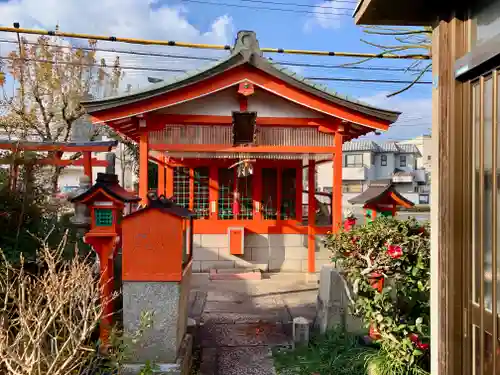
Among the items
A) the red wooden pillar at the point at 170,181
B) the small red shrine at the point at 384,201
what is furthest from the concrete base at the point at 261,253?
the small red shrine at the point at 384,201

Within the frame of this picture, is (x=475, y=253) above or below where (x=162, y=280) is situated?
above

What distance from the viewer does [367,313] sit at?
409 cm

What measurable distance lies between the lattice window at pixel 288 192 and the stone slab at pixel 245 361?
4.99 metres

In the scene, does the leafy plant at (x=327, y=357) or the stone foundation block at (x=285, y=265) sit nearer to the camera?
the leafy plant at (x=327, y=357)

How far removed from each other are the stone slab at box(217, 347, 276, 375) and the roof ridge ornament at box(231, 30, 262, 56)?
4.94 m

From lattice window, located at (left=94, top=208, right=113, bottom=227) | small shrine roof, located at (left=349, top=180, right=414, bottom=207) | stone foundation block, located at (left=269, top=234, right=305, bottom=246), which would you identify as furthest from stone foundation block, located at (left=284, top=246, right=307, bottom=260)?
lattice window, located at (left=94, top=208, right=113, bottom=227)

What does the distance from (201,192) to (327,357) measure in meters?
6.04

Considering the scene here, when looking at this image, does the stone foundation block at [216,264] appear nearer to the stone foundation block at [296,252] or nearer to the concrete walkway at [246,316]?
the concrete walkway at [246,316]

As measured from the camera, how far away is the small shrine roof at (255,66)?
6.41m

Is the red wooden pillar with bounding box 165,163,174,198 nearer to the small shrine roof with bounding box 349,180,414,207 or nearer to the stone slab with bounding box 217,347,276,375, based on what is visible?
the small shrine roof with bounding box 349,180,414,207

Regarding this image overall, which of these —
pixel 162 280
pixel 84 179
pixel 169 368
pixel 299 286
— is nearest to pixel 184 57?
pixel 84 179

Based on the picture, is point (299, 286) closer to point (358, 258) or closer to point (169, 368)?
point (358, 258)

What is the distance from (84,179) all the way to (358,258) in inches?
193

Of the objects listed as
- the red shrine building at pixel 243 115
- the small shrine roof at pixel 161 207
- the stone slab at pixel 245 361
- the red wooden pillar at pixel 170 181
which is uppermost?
the red shrine building at pixel 243 115
